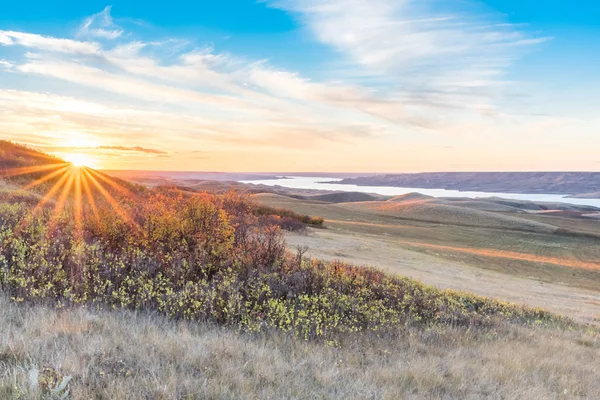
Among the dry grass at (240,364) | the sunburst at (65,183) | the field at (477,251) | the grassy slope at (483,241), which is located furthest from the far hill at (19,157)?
the dry grass at (240,364)

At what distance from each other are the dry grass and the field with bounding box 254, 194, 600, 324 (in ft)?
35.3

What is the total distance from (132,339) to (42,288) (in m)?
2.58

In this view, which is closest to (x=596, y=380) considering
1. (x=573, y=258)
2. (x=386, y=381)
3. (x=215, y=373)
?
(x=386, y=381)

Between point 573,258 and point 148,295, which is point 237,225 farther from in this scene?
point 573,258

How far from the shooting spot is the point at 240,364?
4926mm

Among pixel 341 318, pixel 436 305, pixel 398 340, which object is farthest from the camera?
pixel 436 305

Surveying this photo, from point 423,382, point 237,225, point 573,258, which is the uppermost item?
point 237,225

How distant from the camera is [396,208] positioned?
3698 inches

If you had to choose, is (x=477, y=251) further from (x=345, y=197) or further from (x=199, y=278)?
(x=345, y=197)

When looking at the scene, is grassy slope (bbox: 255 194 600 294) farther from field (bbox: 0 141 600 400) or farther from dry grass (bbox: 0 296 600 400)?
dry grass (bbox: 0 296 600 400)

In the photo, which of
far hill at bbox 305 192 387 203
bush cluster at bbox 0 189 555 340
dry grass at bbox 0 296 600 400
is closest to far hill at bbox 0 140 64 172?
bush cluster at bbox 0 189 555 340

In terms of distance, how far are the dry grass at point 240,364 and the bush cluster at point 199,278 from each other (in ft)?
1.79

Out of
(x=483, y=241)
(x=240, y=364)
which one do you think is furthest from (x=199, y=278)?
(x=483, y=241)

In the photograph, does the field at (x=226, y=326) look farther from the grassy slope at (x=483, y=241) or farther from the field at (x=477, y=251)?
the grassy slope at (x=483, y=241)
